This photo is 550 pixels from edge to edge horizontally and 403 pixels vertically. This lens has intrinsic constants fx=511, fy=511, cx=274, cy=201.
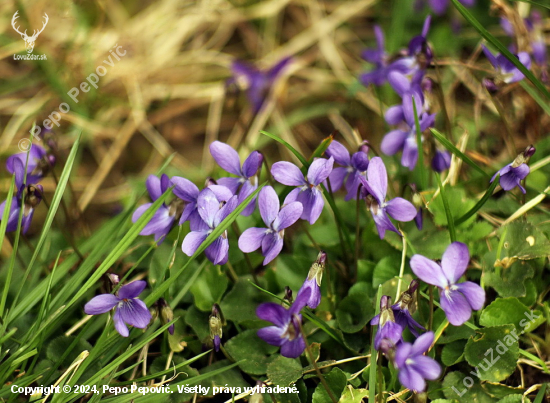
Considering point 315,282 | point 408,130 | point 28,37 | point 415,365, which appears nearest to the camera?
point 415,365

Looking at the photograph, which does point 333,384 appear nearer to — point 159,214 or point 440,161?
point 159,214

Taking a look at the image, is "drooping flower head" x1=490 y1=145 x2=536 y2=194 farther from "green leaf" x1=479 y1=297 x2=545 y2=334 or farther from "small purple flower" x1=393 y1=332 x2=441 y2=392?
"small purple flower" x1=393 y1=332 x2=441 y2=392

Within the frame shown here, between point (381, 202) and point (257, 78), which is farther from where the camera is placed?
point (257, 78)

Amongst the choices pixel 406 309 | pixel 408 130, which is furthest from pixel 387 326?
pixel 408 130

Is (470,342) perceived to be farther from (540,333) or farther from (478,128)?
(478,128)

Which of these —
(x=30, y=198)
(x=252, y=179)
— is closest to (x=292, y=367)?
(x=252, y=179)
